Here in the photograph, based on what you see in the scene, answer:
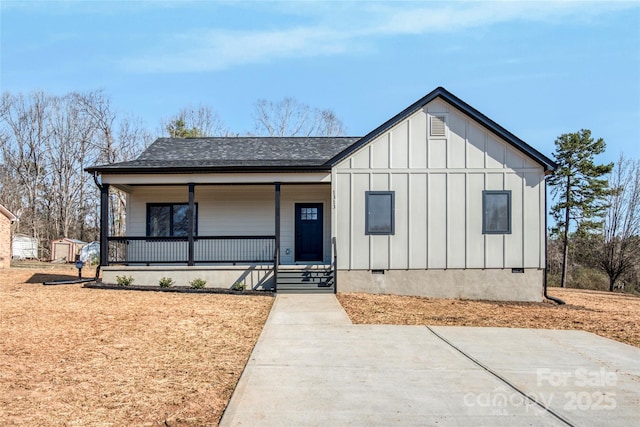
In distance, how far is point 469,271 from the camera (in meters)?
14.6

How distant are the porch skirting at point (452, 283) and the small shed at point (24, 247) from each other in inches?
1109

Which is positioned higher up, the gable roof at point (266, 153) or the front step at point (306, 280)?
the gable roof at point (266, 153)

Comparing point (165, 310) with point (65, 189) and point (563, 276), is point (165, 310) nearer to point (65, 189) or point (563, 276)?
point (563, 276)

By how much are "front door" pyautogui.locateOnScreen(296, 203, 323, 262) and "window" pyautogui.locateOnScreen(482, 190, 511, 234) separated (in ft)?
17.4

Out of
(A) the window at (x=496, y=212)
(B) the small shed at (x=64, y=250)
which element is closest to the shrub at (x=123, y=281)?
(A) the window at (x=496, y=212)

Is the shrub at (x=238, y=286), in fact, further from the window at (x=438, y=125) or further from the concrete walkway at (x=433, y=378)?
the window at (x=438, y=125)

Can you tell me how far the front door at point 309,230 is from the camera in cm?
1684

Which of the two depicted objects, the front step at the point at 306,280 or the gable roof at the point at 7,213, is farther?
the gable roof at the point at 7,213

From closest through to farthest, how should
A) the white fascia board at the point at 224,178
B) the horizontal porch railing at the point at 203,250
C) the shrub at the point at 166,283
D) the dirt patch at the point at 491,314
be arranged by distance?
1. the dirt patch at the point at 491,314
2. the shrub at the point at 166,283
3. the white fascia board at the point at 224,178
4. the horizontal porch railing at the point at 203,250

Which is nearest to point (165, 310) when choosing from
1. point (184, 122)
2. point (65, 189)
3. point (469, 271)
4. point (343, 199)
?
point (343, 199)

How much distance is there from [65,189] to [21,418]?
38.3 metres

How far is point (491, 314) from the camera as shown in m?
11.4

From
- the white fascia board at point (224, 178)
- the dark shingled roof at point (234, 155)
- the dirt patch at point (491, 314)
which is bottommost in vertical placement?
the dirt patch at point (491, 314)

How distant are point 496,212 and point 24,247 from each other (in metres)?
32.7
